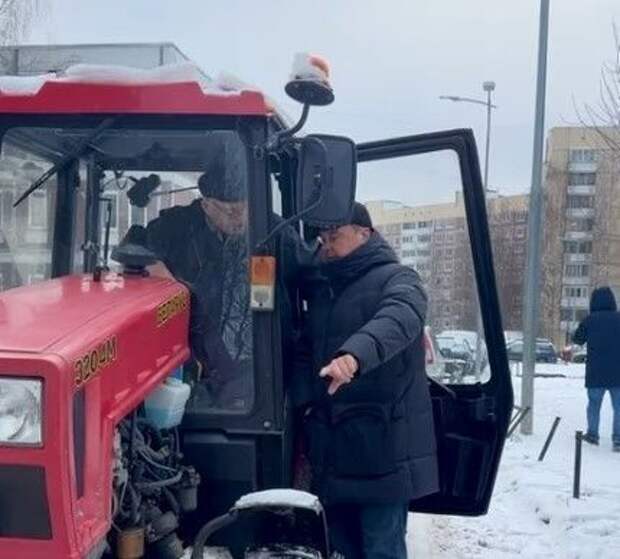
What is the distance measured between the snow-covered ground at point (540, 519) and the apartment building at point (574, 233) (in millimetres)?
25462

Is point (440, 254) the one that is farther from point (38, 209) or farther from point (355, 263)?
point (38, 209)

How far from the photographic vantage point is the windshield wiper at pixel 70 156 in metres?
2.89

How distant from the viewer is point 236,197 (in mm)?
2967

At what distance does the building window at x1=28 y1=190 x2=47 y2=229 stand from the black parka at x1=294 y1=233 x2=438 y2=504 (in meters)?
1.02

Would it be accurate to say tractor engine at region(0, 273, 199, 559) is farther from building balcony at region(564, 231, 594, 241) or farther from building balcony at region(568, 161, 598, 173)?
building balcony at region(568, 161, 598, 173)

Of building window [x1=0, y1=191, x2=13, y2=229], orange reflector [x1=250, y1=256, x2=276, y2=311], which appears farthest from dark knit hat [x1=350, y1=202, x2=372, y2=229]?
building window [x1=0, y1=191, x2=13, y2=229]

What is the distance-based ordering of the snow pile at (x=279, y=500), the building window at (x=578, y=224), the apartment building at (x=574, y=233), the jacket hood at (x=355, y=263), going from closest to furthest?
the snow pile at (x=279, y=500) < the jacket hood at (x=355, y=263) < the apartment building at (x=574, y=233) < the building window at (x=578, y=224)

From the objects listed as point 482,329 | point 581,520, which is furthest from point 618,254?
point 482,329

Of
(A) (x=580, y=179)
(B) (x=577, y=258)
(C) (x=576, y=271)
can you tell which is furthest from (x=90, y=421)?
(A) (x=580, y=179)

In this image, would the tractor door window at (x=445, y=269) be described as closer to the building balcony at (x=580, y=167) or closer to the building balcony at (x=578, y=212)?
the building balcony at (x=578, y=212)

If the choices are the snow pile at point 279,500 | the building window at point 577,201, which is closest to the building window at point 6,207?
the snow pile at point 279,500

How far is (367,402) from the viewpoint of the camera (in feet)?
10.4

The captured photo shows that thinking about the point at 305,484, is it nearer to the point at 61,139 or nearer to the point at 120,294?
the point at 120,294

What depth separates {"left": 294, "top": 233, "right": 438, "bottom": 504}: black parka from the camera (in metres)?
3.16
